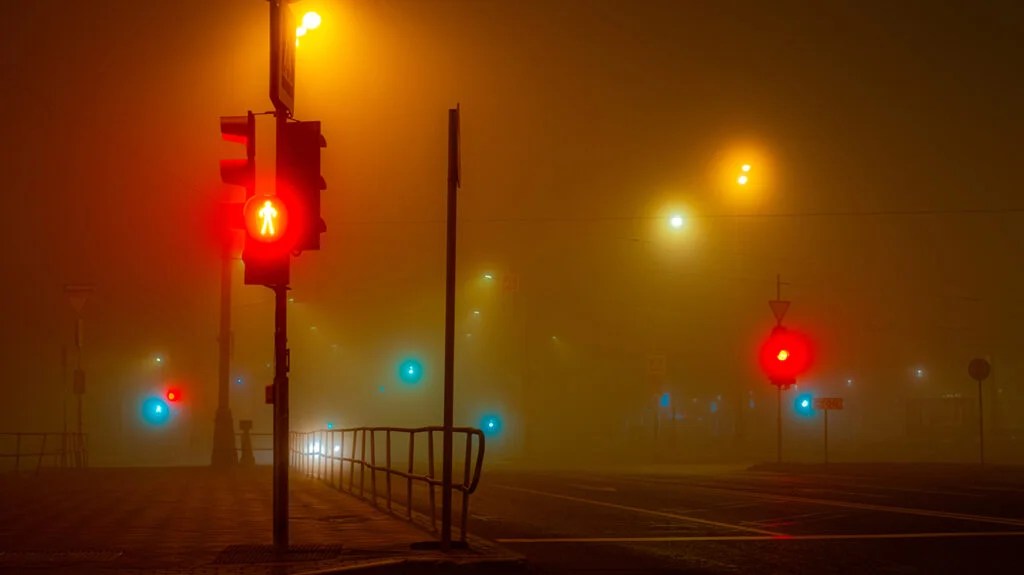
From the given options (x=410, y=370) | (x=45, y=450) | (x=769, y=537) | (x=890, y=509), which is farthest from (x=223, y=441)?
(x=769, y=537)

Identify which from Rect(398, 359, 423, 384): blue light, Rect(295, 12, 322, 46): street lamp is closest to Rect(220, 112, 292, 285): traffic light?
Rect(295, 12, 322, 46): street lamp

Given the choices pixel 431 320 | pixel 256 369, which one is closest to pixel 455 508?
pixel 431 320

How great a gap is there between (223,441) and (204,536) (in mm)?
20100

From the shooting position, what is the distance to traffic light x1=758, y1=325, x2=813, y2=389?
104 ft

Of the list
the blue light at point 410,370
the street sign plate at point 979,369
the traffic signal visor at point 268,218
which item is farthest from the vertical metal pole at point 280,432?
the street sign plate at point 979,369

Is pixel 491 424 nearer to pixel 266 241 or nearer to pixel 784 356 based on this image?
pixel 784 356

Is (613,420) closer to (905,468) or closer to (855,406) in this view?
(855,406)

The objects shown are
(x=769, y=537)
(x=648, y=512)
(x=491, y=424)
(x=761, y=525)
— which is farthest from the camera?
(x=491, y=424)

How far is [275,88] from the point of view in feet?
33.8

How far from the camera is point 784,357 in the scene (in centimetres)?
3189

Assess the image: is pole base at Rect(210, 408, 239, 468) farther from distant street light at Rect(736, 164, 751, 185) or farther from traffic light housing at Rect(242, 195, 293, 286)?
traffic light housing at Rect(242, 195, 293, 286)

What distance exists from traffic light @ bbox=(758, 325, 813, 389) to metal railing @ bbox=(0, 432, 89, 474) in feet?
62.5

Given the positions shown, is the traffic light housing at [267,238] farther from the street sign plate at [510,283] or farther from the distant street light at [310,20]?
the street sign plate at [510,283]

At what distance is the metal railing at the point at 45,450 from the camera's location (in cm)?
3169
